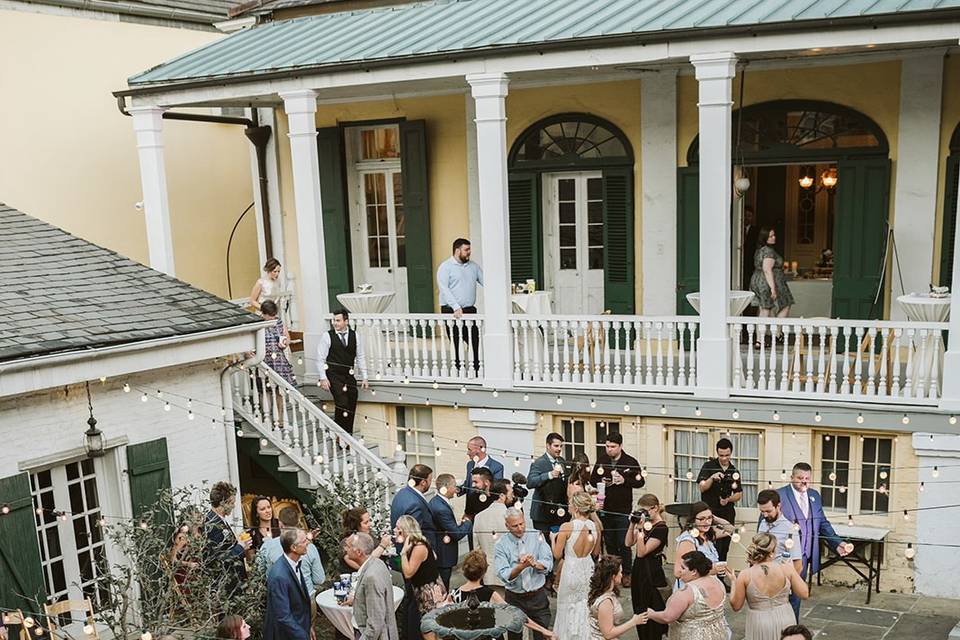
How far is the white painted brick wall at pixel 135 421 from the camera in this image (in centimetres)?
950

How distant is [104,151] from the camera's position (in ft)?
53.8

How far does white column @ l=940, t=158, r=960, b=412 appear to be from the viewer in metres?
10.0

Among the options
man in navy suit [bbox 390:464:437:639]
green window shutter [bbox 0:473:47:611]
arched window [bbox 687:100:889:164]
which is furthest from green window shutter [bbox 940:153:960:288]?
green window shutter [bbox 0:473:47:611]

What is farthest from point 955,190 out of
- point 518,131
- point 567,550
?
point 567,550

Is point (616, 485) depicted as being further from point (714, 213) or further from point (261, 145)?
point (261, 145)

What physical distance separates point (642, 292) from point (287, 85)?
530 centimetres

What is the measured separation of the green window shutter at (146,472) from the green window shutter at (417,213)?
526cm

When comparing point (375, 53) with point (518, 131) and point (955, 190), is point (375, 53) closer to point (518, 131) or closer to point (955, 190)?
point (518, 131)

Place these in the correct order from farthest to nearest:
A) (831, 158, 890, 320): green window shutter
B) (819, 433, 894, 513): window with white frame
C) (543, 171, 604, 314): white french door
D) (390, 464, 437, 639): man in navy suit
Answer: (543, 171, 604, 314): white french door → (831, 158, 890, 320): green window shutter → (819, 433, 894, 513): window with white frame → (390, 464, 437, 639): man in navy suit

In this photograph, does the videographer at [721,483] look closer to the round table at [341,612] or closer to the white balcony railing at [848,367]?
the white balcony railing at [848,367]

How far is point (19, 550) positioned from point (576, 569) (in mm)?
4988

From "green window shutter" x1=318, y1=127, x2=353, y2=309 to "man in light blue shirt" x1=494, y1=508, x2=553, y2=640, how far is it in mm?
7767

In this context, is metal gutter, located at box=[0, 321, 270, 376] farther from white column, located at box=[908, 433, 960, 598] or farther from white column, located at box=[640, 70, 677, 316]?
white column, located at box=[908, 433, 960, 598]

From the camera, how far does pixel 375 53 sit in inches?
481
